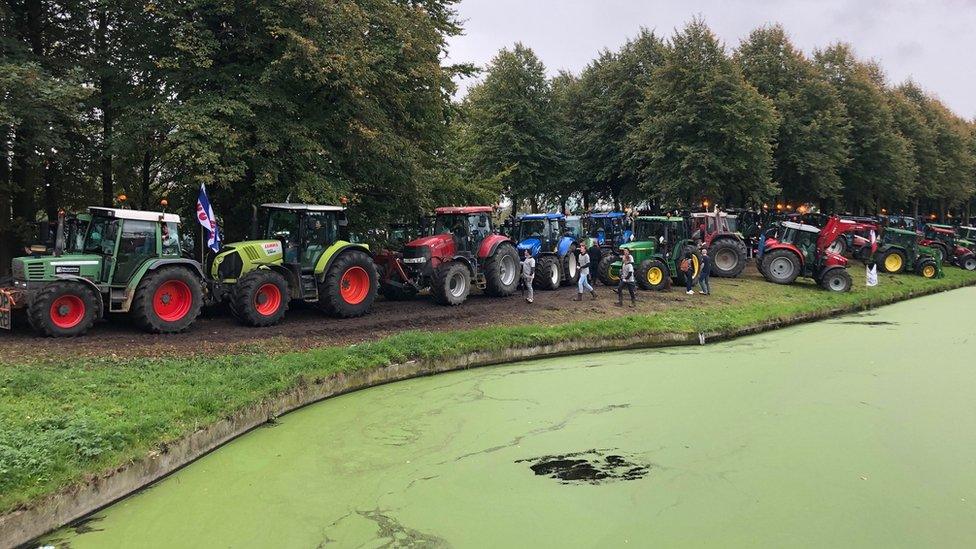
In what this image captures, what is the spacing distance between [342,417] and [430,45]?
9524 millimetres

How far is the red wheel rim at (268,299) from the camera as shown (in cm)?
1045

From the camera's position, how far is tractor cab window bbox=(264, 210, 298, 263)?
1115cm

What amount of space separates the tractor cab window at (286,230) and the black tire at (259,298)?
2.15 ft

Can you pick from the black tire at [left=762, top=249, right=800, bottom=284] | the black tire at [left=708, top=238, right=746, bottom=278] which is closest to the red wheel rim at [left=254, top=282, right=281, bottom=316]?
the black tire at [left=708, top=238, right=746, bottom=278]

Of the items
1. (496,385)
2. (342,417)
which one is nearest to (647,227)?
(496,385)

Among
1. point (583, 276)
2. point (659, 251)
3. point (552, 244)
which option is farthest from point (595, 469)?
point (659, 251)

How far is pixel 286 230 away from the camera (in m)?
11.3

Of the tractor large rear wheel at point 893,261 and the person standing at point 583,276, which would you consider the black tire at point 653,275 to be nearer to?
the person standing at point 583,276

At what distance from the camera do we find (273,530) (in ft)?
15.0

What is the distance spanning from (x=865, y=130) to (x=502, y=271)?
23.6 m

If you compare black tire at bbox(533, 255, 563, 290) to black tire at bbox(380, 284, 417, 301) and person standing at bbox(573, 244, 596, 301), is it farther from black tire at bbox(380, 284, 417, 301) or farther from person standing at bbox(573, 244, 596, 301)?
black tire at bbox(380, 284, 417, 301)

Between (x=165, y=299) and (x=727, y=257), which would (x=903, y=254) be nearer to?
(x=727, y=257)

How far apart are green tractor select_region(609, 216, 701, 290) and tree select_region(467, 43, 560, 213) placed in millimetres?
8776

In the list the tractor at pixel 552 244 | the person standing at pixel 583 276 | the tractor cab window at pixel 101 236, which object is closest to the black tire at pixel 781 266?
the tractor at pixel 552 244
